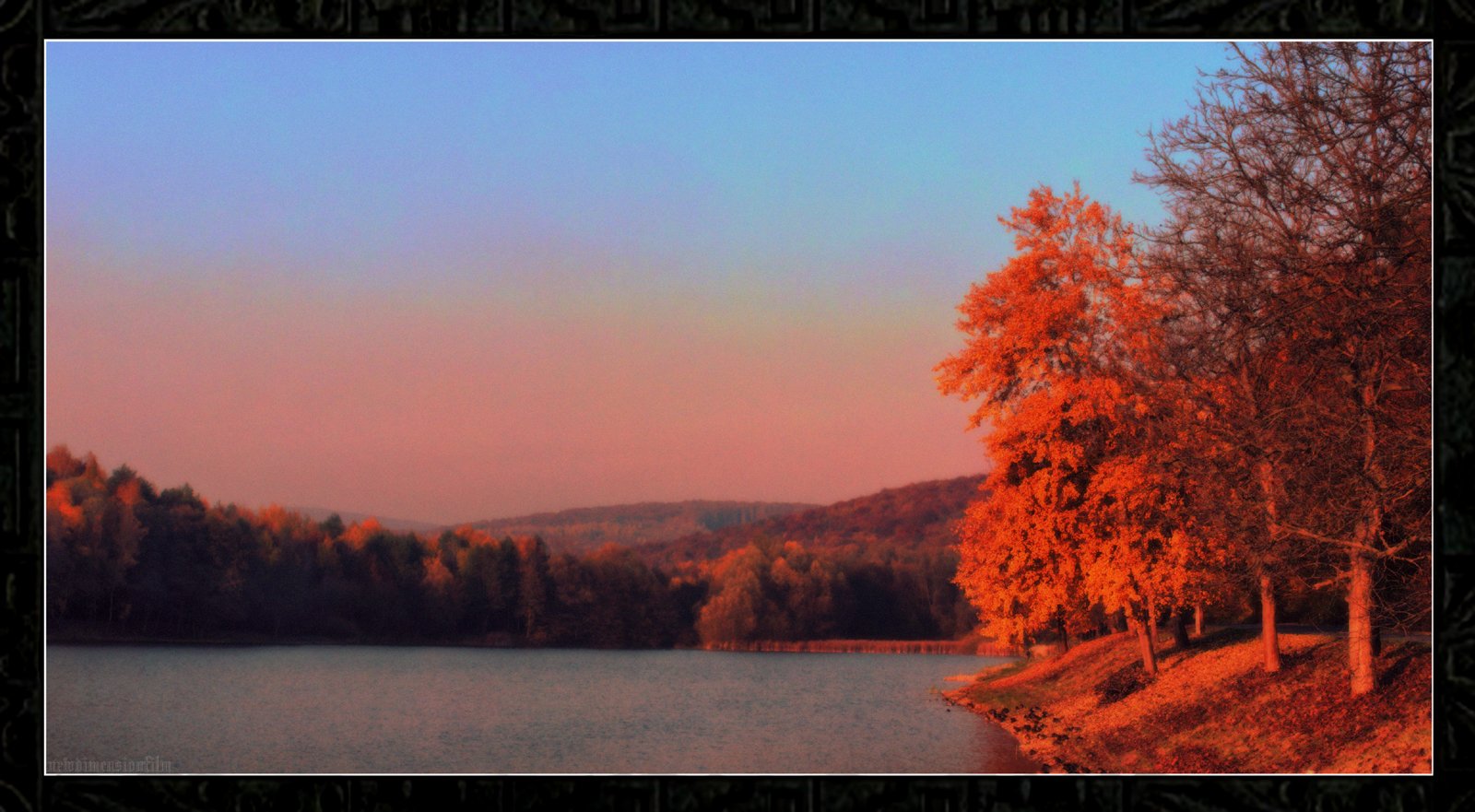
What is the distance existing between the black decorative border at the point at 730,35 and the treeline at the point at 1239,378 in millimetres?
4223

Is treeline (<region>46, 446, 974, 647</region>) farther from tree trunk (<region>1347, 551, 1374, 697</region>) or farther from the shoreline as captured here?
tree trunk (<region>1347, 551, 1374, 697</region>)

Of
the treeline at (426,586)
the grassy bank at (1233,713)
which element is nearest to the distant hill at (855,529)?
the treeline at (426,586)

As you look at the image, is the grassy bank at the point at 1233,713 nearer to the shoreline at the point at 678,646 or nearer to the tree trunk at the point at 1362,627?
the tree trunk at the point at 1362,627

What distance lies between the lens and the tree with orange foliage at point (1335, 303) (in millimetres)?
16812

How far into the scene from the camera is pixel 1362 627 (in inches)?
734

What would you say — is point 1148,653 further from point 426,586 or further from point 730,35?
point 426,586

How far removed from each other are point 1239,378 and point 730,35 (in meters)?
11.5

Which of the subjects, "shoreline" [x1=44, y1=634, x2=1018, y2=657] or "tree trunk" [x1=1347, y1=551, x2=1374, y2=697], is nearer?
"tree trunk" [x1=1347, y1=551, x2=1374, y2=697]

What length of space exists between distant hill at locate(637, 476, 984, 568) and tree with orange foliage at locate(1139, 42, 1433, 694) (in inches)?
2636

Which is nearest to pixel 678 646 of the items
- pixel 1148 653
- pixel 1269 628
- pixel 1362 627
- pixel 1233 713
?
pixel 1148 653

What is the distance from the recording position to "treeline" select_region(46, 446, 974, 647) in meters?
76.4

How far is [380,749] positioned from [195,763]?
424 cm

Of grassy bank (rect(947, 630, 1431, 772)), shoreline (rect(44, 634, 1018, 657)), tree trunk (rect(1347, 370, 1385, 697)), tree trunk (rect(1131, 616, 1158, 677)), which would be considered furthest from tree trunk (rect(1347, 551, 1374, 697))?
shoreline (rect(44, 634, 1018, 657))

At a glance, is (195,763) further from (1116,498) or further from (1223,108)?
(1223,108)
